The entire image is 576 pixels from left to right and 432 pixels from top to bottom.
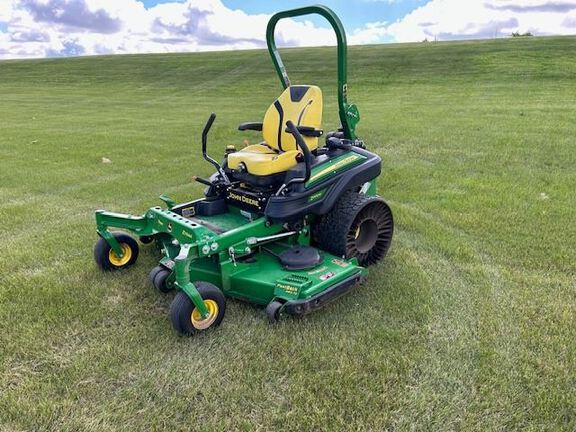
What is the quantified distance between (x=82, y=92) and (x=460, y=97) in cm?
1810

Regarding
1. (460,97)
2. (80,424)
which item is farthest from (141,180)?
(460,97)

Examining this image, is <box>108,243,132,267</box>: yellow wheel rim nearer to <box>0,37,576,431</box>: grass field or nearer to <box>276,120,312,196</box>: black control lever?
<box>0,37,576,431</box>: grass field

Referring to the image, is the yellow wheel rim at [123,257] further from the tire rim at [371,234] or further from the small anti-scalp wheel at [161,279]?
the tire rim at [371,234]

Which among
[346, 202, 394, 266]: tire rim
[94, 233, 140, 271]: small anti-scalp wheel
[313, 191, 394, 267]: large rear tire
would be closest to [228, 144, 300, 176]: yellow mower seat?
[313, 191, 394, 267]: large rear tire

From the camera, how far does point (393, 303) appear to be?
A: 382 centimetres

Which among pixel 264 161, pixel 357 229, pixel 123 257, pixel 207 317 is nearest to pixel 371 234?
pixel 357 229

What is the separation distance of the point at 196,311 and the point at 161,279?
66cm

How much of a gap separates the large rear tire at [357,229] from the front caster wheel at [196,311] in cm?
121

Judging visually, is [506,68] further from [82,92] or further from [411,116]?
[82,92]

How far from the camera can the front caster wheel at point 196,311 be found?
10.8ft

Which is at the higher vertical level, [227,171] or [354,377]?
[227,171]

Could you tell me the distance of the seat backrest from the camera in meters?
4.65

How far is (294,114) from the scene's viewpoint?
468 centimetres

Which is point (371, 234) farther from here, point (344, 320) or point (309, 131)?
point (344, 320)
